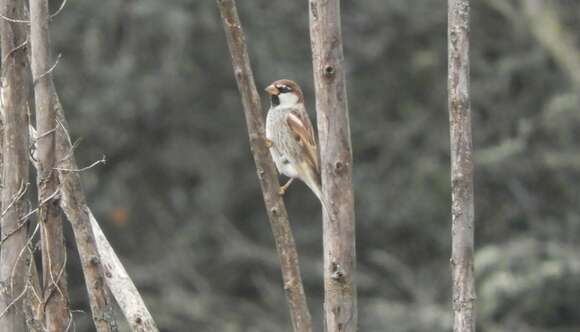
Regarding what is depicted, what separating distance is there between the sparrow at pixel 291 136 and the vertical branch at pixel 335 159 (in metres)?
1.61

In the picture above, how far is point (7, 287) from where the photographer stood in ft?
10.9

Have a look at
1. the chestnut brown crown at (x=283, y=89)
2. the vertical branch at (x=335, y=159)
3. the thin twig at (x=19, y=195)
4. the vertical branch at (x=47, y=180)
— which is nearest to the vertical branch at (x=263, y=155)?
the vertical branch at (x=335, y=159)

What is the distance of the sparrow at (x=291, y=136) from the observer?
203 inches

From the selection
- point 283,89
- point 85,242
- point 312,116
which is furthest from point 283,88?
point 312,116

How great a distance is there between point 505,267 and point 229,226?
3.29 metres

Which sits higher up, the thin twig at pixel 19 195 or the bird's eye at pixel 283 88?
the bird's eye at pixel 283 88

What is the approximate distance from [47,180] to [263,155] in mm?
653

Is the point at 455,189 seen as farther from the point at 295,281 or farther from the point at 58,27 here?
the point at 58,27

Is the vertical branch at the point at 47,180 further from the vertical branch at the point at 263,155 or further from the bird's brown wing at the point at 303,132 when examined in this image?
the bird's brown wing at the point at 303,132

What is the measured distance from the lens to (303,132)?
5309 millimetres

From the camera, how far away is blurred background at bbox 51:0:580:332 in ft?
37.9

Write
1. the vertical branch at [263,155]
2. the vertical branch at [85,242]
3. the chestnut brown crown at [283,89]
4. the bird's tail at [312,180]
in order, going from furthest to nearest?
the chestnut brown crown at [283,89] < the bird's tail at [312,180] < the vertical branch at [263,155] < the vertical branch at [85,242]

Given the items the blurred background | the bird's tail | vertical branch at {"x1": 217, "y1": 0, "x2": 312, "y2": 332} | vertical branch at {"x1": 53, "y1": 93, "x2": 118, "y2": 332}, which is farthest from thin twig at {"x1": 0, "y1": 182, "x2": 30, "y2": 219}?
the blurred background

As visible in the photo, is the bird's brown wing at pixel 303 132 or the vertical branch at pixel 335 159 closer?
the vertical branch at pixel 335 159
